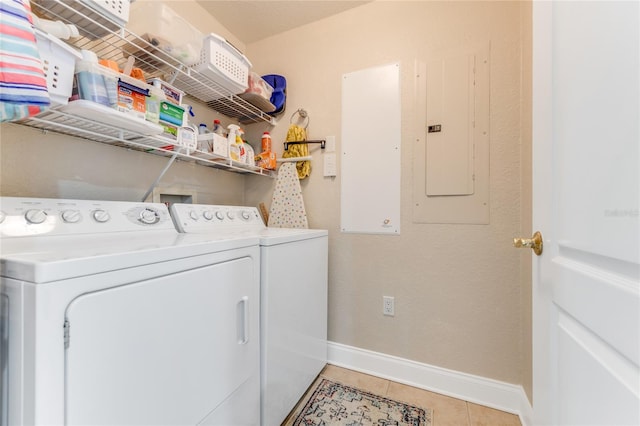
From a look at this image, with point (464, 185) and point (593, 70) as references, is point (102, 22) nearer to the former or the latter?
point (593, 70)

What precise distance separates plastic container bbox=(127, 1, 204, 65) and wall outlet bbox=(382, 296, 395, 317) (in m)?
1.82

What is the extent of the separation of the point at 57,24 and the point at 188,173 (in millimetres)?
966

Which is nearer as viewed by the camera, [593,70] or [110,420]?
[593,70]

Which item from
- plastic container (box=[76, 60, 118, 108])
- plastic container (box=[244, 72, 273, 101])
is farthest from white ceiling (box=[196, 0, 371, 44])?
plastic container (box=[76, 60, 118, 108])

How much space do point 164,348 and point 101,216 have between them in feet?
2.15

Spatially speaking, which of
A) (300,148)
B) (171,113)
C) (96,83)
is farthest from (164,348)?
(300,148)

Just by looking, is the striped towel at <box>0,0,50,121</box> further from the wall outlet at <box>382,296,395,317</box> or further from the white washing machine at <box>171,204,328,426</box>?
the wall outlet at <box>382,296,395,317</box>

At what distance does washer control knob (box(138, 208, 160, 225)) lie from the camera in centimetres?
121

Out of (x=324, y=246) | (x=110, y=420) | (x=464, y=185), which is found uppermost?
(x=464, y=185)

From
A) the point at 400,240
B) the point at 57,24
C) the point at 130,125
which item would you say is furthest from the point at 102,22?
the point at 400,240

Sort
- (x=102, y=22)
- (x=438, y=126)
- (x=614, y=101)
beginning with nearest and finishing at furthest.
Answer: (x=614, y=101)
(x=102, y=22)
(x=438, y=126)

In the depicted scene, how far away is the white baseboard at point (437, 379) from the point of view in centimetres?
143

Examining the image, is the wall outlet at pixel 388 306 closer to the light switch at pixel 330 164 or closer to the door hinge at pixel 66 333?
the light switch at pixel 330 164

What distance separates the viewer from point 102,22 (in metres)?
1.05
